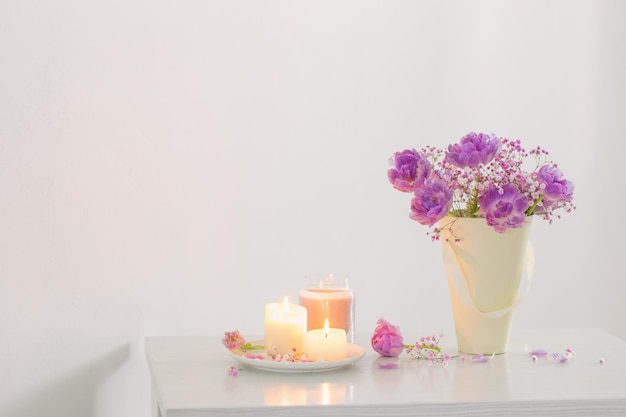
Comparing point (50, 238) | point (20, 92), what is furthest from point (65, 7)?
point (50, 238)

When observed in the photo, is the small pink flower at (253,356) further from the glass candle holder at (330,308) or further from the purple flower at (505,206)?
the purple flower at (505,206)

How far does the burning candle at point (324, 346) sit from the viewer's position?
5.27 ft

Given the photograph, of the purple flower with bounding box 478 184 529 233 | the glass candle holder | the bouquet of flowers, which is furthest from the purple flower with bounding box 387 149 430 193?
the glass candle holder

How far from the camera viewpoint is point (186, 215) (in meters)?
2.13

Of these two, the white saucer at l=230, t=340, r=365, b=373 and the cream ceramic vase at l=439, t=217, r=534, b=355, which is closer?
the white saucer at l=230, t=340, r=365, b=373

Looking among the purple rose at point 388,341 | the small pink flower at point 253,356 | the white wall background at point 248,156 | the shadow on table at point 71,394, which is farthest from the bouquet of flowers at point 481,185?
the shadow on table at point 71,394

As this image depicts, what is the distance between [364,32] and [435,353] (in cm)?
84

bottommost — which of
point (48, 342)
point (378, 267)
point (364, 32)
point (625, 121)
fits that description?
point (48, 342)

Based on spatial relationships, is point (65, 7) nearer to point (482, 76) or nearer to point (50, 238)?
point (50, 238)

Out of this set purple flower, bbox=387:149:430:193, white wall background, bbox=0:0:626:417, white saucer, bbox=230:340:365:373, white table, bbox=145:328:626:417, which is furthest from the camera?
white wall background, bbox=0:0:626:417

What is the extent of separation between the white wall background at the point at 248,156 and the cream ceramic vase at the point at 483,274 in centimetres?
55

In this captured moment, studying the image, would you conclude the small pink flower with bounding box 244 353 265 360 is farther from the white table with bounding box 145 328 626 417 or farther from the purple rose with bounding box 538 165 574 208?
the purple rose with bounding box 538 165 574 208

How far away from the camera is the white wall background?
204 cm

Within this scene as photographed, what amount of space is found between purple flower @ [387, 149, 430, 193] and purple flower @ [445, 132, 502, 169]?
52mm
